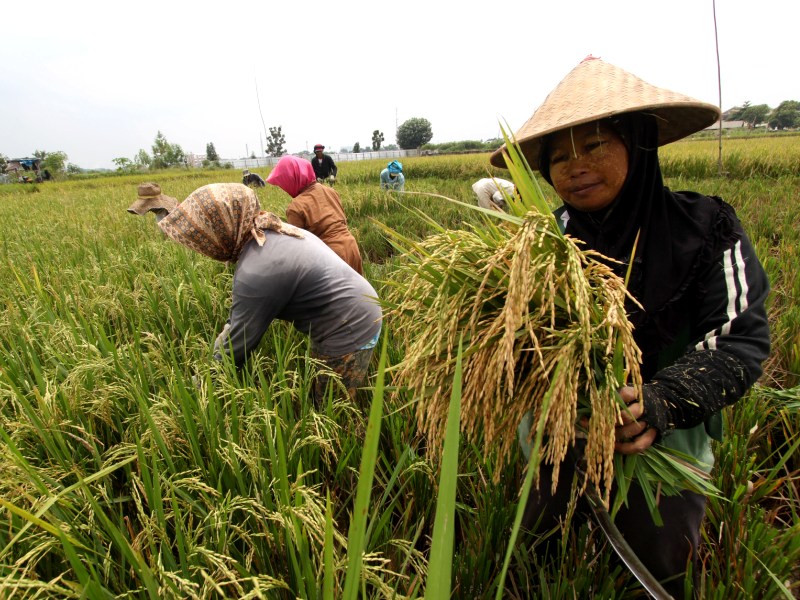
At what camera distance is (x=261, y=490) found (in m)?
1.10

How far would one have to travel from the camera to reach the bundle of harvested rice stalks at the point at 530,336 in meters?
0.65

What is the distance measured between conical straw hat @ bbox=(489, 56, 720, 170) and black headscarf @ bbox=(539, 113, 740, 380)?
0.21 feet

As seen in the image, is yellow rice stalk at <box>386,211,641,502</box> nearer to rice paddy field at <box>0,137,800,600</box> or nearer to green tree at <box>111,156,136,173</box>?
rice paddy field at <box>0,137,800,600</box>

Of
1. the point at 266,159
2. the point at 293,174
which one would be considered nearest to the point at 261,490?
the point at 293,174

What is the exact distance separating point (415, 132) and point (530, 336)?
77.0 m

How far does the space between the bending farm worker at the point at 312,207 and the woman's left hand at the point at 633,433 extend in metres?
2.96

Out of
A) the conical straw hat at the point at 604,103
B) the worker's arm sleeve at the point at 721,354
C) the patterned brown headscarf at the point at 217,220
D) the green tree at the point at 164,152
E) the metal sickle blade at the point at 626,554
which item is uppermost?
the green tree at the point at 164,152

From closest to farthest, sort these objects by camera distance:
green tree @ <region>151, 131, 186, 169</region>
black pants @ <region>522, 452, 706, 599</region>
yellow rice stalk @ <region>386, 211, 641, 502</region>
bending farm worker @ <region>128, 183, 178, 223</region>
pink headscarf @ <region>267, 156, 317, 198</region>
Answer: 1. yellow rice stalk @ <region>386, 211, 641, 502</region>
2. black pants @ <region>522, 452, 706, 599</region>
3. pink headscarf @ <region>267, 156, 317, 198</region>
4. bending farm worker @ <region>128, 183, 178, 223</region>
5. green tree @ <region>151, 131, 186, 169</region>

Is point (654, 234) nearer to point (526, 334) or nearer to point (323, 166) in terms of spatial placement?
point (526, 334)

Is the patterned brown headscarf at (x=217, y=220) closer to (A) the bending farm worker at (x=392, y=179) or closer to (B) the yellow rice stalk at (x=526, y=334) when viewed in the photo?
(B) the yellow rice stalk at (x=526, y=334)

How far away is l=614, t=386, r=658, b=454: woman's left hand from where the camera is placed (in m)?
0.79

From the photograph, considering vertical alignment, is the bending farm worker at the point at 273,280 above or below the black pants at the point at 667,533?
above

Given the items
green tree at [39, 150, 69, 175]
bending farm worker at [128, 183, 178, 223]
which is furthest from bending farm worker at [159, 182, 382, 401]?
green tree at [39, 150, 69, 175]

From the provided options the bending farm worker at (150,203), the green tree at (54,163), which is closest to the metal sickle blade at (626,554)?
the bending farm worker at (150,203)
